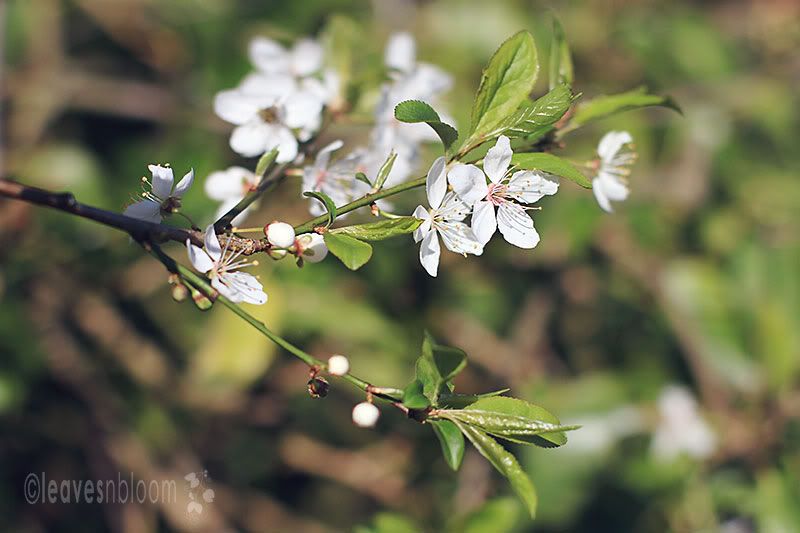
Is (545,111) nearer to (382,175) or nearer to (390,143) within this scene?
(382,175)

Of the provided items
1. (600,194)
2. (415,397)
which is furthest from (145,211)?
(600,194)

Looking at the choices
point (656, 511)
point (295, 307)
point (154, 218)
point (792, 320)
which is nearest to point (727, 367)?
point (792, 320)

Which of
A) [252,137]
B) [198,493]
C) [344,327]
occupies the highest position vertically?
[252,137]

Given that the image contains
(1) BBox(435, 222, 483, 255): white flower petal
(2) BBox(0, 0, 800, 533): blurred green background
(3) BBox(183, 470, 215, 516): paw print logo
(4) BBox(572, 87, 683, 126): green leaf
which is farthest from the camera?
(2) BBox(0, 0, 800, 533): blurred green background

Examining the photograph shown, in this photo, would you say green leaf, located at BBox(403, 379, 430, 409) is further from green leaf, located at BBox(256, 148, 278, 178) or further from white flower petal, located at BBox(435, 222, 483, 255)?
green leaf, located at BBox(256, 148, 278, 178)

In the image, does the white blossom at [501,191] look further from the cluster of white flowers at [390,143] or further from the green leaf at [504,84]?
the cluster of white flowers at [390,143]

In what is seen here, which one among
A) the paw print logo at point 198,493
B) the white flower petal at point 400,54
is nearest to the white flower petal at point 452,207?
the white flower petal at point 400,54

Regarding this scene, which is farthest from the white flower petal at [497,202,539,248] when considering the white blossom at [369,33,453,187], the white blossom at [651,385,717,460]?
the white blossom at [651,385,717,460]
